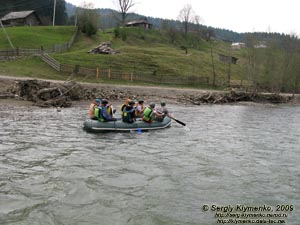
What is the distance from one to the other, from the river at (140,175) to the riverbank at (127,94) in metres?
8.48

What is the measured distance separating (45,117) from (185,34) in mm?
95203

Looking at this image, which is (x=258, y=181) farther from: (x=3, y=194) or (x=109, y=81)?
(x=109, y=81)

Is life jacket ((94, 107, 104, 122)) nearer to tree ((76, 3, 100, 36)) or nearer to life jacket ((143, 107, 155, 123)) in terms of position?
life jacket ((143, 107, 155, 123))

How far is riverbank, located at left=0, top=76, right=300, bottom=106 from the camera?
29587mm

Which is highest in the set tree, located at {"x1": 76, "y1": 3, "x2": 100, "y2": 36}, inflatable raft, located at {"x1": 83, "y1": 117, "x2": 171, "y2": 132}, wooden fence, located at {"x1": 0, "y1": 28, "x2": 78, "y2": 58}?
tree, located at {"x1": 76, "y1": 3, "x2": 100, "y2": 36}


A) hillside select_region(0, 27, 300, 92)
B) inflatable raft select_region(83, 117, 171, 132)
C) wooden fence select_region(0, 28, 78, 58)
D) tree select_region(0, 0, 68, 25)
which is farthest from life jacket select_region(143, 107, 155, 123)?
tree select_region(0, 0, 68, 25)

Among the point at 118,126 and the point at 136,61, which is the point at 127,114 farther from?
the point at 136,61

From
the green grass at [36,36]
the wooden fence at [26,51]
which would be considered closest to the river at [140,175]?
the wooden fence at [26,51]

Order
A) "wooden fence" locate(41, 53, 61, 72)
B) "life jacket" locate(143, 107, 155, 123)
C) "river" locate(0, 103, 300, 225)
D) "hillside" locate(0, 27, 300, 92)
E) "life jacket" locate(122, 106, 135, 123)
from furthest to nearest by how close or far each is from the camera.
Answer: "hillside" locate(0, 27, 300, 92)
"wooden fence" locate(41, 53, 61, 72)
"life jacket" locate(143, 107, 155, 123)
"life jacket" locate(122, 106, 135, 123)
"river" locate(0, 103, 300, 225)

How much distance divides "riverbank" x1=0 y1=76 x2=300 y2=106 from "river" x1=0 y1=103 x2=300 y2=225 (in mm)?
8483

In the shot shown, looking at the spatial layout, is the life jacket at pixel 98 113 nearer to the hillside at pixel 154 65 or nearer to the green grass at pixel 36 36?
the hillside at pixel 154 65

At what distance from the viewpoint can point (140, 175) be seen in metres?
12.6

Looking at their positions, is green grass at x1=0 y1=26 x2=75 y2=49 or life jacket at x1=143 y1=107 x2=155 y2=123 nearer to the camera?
life jacket at x1=143 y1=107 x2=155 y2=123

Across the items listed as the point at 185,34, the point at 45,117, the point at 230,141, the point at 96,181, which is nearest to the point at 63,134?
the point at 45,117
